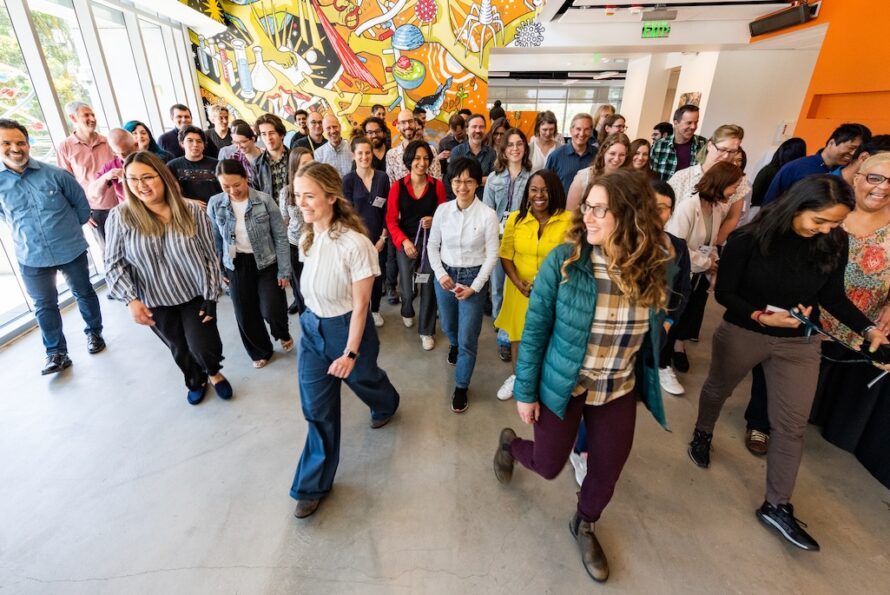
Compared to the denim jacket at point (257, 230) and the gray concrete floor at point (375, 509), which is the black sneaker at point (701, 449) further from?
the denim jacket at point (257, 230)

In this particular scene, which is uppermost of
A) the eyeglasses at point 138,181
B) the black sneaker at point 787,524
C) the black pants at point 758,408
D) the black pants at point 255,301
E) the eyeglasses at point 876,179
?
the eyeglasses at point 876,179

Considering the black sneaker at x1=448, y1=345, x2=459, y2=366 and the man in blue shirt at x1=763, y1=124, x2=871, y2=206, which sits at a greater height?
the man in blue shirt at x1=763, y1=124, x2=871, y2=206

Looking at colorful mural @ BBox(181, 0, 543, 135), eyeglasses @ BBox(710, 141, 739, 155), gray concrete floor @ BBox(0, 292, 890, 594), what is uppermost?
colorful mural @ BBox(181, 0, 543, 135)

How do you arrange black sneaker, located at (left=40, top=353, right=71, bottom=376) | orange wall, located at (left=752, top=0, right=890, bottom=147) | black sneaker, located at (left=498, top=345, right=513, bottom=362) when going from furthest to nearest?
orange wall, located at (left=752, top=0, right=890, bottom=147) → black sneaker, located at (left=498, top=345, right=513, bottom=362) → black sneaker, located at (left=40, top=353, right=71, bottom=376)

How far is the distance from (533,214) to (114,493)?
2.99 meters

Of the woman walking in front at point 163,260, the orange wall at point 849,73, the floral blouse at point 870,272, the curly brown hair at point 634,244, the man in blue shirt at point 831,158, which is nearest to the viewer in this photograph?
the curly brown hair at point 634,244

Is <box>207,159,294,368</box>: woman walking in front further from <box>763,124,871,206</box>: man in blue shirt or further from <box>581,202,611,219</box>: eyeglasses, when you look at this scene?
<box>763,124,871,206</box>: man in blue shirt

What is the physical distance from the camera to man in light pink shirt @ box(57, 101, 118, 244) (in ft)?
13.3

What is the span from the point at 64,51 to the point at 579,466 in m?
7.23

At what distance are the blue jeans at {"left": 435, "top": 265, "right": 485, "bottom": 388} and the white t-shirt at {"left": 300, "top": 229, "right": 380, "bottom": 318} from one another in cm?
89

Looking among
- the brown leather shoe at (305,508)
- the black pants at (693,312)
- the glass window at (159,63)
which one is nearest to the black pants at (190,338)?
the brown leather shoe at (305,508)

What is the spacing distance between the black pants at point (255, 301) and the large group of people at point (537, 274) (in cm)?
2

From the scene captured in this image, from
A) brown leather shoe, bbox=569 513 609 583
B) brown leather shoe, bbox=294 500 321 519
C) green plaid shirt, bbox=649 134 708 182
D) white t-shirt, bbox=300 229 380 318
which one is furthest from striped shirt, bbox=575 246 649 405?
green plaid shirt, bbox=649 134 708 182

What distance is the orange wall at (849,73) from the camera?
173 inches
